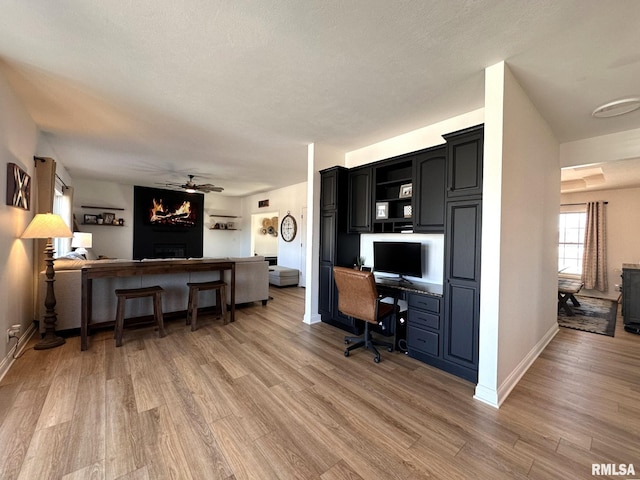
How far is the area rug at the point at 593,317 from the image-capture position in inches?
152

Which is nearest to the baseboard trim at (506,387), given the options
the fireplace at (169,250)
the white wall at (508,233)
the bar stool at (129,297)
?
the white wall at (508,233)

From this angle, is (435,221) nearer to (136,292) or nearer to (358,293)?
(358,293)

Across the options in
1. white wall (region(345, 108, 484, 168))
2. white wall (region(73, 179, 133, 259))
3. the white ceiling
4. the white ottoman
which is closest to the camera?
the white ceiling

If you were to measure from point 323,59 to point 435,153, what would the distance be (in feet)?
4.81

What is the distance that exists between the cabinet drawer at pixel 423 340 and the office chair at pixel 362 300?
240mm

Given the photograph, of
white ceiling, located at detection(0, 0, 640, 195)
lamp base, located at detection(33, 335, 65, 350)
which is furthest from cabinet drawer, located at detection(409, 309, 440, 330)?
lamp base, located at detection(33, 335, 65, 350)

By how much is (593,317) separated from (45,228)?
302 inches

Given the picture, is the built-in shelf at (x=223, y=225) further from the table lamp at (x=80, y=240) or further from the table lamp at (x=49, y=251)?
the table lamp at (x=49, y=251)

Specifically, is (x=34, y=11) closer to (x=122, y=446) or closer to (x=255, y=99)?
(x=255, y=99)

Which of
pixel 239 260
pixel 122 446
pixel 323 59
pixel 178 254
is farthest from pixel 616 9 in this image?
pixel 178 254

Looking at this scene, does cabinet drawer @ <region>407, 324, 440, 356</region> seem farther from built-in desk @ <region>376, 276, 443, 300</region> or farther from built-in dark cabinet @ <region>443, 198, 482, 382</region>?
built-in desk @ <region>376, 276, 443, 300</region>

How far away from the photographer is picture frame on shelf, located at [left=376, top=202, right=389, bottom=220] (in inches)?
133

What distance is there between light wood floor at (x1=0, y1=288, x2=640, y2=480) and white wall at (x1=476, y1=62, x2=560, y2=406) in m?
0.28

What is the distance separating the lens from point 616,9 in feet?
4.88
